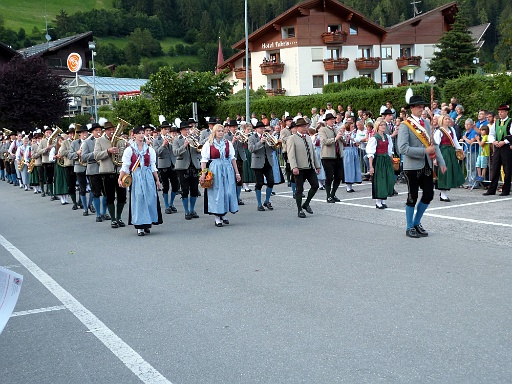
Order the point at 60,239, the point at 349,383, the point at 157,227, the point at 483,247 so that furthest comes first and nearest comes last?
1. the point at 157,227
2. the point at 60,239
3. the point at 483,247
4. the point at 349,383

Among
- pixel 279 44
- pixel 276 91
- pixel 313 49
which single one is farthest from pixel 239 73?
pixel 313 49

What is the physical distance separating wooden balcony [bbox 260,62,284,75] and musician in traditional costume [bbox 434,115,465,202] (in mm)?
51429

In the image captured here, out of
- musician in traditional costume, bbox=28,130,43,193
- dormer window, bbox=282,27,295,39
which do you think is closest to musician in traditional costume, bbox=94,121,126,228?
musician in traditional costume, bbox=28,130,43,193

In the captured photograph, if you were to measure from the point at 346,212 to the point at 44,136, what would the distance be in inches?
432

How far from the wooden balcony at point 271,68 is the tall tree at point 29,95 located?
2011cm

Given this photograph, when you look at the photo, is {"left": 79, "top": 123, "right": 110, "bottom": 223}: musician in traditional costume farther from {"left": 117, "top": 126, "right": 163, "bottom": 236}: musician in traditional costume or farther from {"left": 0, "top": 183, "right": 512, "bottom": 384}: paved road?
{"left": 117, "top": 126, "right": 163, "bottom": 236}: musician in traditional costume

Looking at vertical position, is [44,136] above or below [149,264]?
above

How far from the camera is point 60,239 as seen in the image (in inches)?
488

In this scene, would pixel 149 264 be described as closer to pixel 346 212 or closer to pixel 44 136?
pixel 346 212

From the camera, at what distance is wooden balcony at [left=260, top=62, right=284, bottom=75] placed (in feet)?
216

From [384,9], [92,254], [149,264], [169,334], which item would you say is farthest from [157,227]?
[384,9]

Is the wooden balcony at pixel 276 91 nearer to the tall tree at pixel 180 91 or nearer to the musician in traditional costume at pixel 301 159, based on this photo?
the tall tree at pixel 180 91

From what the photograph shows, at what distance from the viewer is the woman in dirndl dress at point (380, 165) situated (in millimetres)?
13961

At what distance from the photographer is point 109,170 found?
13961 mm
